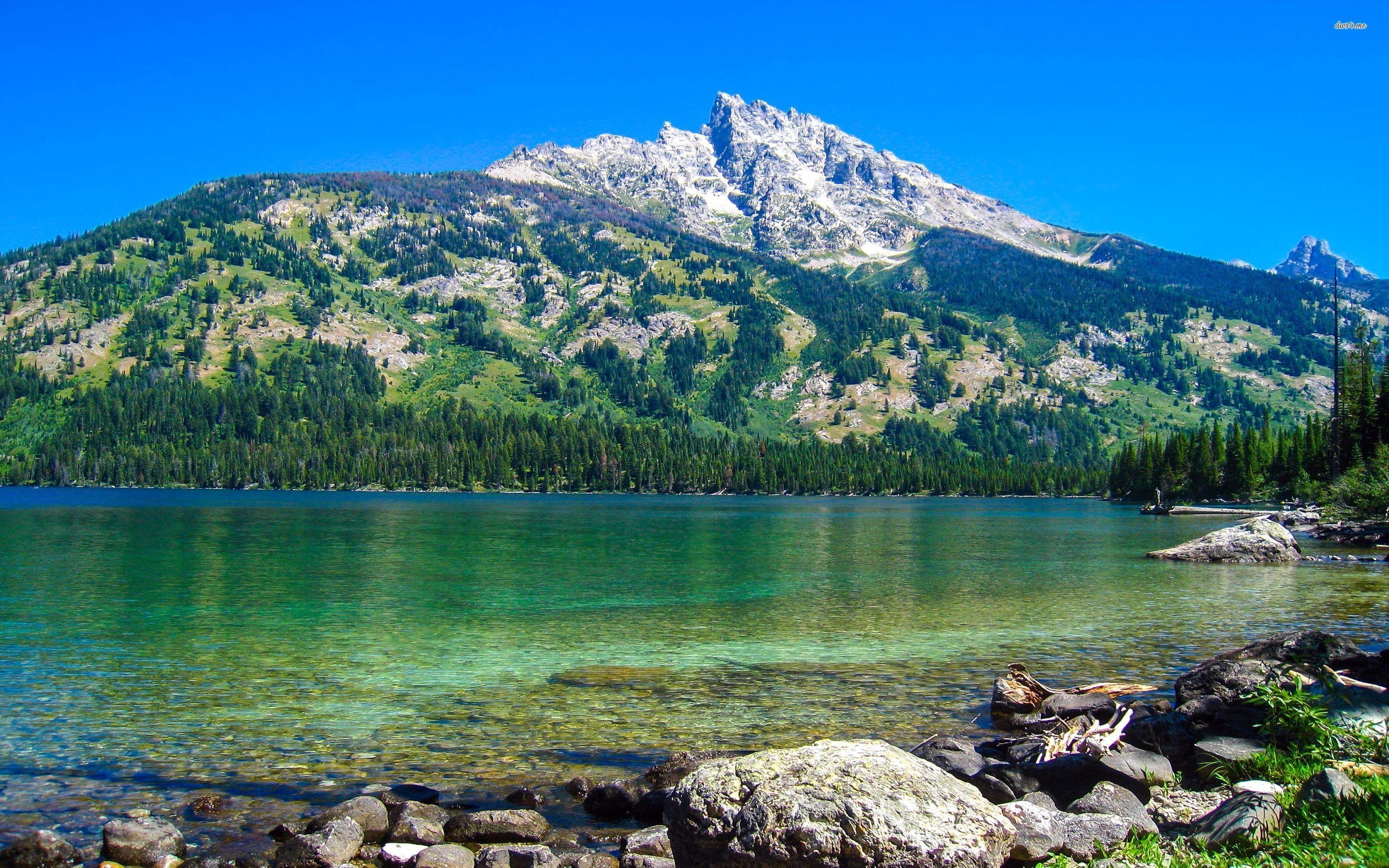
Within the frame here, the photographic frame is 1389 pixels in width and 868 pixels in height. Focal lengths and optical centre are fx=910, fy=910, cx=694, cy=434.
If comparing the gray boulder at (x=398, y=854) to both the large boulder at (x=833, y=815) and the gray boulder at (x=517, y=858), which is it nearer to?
the gray boulder at (x=517, y=858)

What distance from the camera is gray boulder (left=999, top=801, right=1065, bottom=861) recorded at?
12.1 meters

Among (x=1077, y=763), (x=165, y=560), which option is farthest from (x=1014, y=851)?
(x=165, y=560)

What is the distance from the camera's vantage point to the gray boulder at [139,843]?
13.5m

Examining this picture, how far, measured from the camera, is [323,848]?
13.5m

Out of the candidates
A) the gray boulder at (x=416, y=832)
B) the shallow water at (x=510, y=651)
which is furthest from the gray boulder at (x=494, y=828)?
the shallow water at (x=510, y=651)

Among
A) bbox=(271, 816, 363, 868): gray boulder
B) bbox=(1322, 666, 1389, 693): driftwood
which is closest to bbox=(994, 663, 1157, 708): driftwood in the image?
bbox=(1322, 666, 1389, 693): driftwood

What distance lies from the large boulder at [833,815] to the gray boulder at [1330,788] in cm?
335

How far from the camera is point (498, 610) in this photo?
42781 mm

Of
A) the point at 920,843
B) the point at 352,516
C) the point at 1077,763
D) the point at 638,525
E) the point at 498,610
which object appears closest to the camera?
the point at 920,843

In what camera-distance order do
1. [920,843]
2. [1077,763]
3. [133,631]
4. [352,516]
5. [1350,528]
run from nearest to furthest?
[920,843], [1077,763], [133,631], [1350,528], [352,516]

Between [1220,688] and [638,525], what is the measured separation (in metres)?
106

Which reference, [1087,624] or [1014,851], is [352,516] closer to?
[1087,624]

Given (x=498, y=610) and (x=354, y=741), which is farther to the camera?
(x=498, y=610)

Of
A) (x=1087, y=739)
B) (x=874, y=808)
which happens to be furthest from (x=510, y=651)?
(x=874, y=808)
